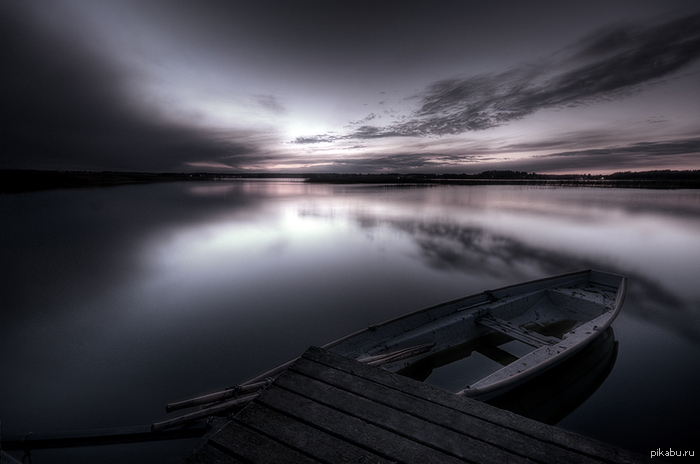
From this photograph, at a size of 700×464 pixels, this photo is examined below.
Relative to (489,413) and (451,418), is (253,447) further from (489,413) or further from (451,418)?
(489,413)

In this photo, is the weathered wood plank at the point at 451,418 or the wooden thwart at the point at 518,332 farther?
the wooden thwart at the point at 518,332

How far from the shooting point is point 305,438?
2.00m

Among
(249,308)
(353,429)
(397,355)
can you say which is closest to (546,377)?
(397,355)

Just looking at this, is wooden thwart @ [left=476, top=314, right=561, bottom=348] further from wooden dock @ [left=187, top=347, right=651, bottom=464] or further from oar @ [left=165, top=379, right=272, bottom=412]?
oar @ [left=165, top=379, right=272, bottom=412]

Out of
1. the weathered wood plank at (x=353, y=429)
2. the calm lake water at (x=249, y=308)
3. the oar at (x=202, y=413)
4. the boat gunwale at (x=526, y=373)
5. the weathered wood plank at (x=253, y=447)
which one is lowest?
the calm lake water at (x=249, y=308)

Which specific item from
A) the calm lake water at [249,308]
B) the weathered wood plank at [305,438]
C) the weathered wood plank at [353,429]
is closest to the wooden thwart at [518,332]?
the calm lake water at [249,308]

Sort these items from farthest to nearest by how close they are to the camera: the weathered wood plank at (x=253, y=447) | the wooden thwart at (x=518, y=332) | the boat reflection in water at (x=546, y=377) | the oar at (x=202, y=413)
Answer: the wooden thwart at (x=518, y=332) < the boat reflection in water at (x=546, y=377) < the oar at (x=202, y=413) < the weathered wood plank at (x=253, y=447)

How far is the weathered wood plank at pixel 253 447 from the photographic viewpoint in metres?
1.85

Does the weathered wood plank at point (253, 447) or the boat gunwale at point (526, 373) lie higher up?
the weathered wood plank at point (253, 447)

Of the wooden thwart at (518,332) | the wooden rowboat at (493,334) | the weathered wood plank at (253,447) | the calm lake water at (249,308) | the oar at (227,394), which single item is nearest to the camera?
the weathered wood plank at (253,447)

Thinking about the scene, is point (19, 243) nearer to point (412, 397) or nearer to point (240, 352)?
point (240, 352)

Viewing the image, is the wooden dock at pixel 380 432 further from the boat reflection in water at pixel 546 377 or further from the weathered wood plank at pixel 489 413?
the boat reflection in water at pixel 546 377

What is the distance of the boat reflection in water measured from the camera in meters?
4.00

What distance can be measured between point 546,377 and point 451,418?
128 inches
